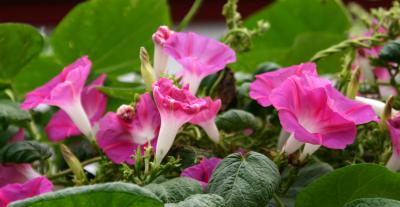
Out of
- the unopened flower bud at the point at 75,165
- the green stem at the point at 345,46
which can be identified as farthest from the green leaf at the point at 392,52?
the unopened flower bud at the point at 75,165

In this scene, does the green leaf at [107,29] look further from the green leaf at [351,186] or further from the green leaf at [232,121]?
the green leaf at [351,186]

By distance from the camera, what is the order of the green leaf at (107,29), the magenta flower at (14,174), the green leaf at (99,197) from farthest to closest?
the green leaf at (107,29) → the magenta flower at (14,174) → the green leaf at (99,197)

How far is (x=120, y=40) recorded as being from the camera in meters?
0.80

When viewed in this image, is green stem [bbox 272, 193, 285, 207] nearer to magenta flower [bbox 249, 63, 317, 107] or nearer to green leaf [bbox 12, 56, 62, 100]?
magenta flower [bbox 249, 63, 317, 107]

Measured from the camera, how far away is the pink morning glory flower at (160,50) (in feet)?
1.84

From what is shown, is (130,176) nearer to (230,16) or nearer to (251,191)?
(251,191)

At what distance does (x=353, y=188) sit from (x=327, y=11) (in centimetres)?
49

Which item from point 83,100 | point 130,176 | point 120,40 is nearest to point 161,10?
point 120,40

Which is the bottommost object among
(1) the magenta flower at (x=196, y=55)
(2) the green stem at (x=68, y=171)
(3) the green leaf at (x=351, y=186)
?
(2) the green stem at (x=68, y=171)

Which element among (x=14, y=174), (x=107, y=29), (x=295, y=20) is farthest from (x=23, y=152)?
(x=295, y=20)

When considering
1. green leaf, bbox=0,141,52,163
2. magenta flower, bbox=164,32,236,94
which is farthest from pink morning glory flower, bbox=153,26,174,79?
green leaf, bbox=0,141,52,163

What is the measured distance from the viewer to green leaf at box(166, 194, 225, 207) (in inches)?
16.4

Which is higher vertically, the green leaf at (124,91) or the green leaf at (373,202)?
the green leaf at (124,91)

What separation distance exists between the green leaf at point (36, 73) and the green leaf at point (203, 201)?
0.42 m
